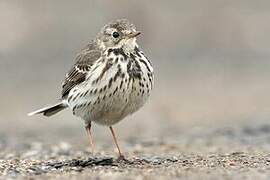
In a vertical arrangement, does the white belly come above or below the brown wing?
below

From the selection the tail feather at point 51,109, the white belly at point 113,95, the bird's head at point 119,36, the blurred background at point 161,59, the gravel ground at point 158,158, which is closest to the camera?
the gravel ground at point 158,158

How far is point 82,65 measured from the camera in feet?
37.6

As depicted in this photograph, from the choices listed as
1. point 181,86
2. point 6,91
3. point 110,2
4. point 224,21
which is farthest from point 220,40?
point 6,91

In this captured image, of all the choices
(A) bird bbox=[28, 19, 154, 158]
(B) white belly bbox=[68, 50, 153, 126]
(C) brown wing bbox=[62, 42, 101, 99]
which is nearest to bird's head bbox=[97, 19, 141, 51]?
(A) bird bbox=[28, 19, 154, 158]

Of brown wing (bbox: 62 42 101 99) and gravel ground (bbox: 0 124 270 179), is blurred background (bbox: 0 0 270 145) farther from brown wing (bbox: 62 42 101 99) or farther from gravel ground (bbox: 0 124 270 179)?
brown wing (bbox: 62 42 101 99)

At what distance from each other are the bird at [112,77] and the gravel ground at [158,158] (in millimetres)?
575

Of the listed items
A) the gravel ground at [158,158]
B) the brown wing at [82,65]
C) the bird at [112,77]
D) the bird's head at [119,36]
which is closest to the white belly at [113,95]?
the bird at [112,77]

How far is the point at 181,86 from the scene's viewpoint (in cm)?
2295

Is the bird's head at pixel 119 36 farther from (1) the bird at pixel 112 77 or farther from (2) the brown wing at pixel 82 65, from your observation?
(2) the brown wing at pixel 82 65

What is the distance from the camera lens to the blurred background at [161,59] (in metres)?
18.7

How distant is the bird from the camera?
10.8m

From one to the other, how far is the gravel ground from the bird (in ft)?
1.89

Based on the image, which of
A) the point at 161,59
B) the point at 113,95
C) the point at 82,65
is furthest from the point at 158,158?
the point at 161,59

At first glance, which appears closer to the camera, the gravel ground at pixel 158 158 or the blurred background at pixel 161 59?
the gravel ground at pixel 158 158
